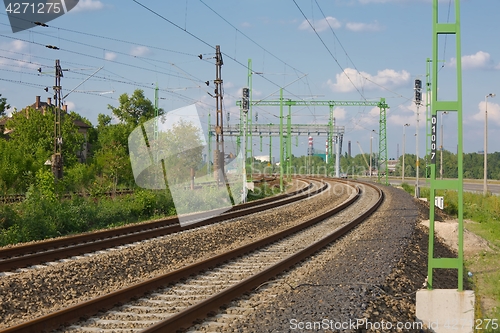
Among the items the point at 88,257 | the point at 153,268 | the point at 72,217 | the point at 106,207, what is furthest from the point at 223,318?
the point at 106,207

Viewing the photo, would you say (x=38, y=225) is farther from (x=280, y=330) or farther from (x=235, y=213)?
(x=280, y=330)

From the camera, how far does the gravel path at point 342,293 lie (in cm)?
749

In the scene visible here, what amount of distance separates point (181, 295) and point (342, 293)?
2.65m

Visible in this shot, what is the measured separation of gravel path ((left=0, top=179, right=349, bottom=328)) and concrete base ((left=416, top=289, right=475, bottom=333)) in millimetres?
5227

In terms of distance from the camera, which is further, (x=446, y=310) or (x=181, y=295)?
(x=181, y=295)

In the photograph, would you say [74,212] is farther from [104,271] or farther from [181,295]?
[181,295]

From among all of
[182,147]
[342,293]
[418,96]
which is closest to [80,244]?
[342,293]

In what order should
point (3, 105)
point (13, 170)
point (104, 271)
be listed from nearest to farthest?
point (104, 271) < point (13, 170) < point (3, 105)

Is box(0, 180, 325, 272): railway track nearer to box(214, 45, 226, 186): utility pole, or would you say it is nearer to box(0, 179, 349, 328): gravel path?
box(0, 179, 349, 328): gravel path

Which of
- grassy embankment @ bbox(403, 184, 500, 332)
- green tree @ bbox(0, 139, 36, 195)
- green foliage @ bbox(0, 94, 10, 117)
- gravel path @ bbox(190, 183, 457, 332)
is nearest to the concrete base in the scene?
gravel path @ bbox(190, 183, 457, 332)

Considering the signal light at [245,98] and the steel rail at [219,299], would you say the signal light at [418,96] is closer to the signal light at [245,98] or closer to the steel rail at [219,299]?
the signal light at [245,98]

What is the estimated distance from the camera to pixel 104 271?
1127cm

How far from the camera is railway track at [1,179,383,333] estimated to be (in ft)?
24.6

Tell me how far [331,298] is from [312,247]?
5752 millimetres
